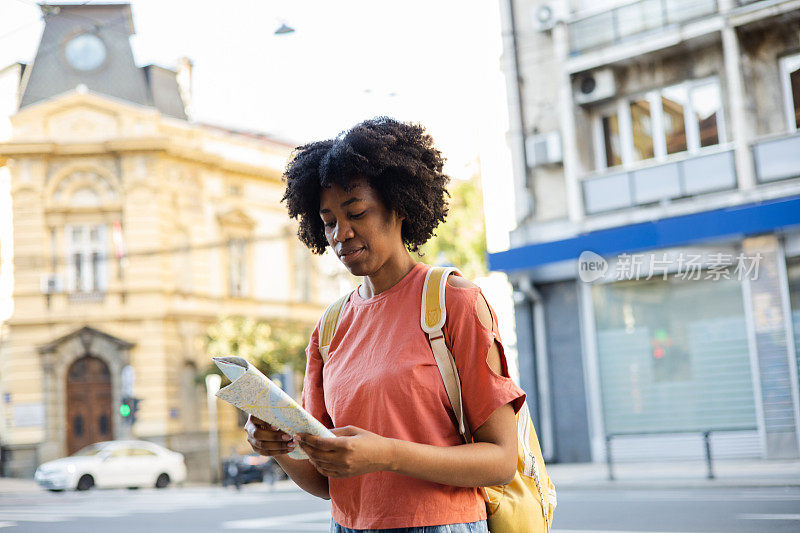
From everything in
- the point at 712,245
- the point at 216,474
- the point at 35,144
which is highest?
the point at 35,144

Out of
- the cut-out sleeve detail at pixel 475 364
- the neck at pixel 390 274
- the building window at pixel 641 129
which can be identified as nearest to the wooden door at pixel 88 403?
the building window at pixel 641 129

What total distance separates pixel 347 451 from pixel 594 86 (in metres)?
18.7

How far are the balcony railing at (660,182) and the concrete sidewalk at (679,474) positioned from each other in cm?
519

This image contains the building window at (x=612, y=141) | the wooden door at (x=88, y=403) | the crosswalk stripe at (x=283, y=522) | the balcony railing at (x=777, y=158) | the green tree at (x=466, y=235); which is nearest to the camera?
the crosswalk stripe at (x=283, y=522)

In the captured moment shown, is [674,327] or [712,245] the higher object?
[712,245]

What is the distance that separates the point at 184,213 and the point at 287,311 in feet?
20.6

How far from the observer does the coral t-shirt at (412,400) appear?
205 centimetres

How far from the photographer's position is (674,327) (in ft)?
60.2

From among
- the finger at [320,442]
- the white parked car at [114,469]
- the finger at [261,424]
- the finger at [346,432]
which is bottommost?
the white parked car at [114,469]

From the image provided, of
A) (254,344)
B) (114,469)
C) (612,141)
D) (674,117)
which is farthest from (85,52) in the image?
(674,117)

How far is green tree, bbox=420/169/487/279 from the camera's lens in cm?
3462

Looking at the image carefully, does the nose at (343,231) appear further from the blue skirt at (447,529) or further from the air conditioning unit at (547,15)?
the air conditioning unit at (547,15)

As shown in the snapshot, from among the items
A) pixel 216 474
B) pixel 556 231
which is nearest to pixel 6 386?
pixel 216 474

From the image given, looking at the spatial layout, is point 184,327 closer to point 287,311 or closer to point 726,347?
point 287,311
